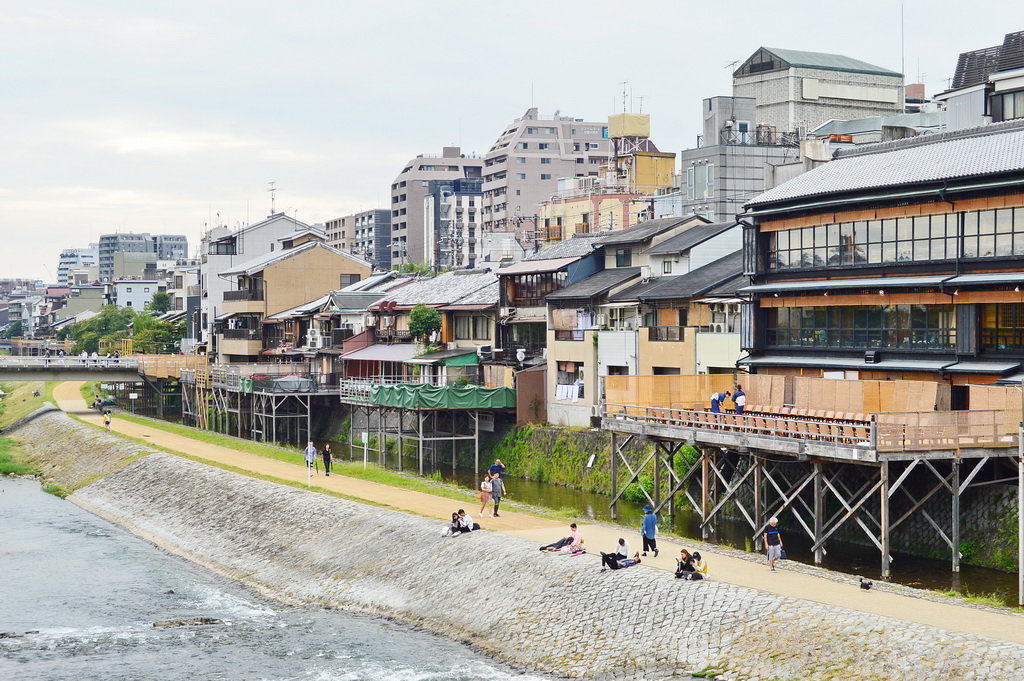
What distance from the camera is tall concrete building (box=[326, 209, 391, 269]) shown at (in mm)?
175250

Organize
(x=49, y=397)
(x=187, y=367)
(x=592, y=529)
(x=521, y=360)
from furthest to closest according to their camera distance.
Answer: (x=49, y=397)
(x=187, y=367)
(x=521, y=360)
(x=592, y=529)

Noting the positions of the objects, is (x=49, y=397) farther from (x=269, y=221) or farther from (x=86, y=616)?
(x=86, y=616)

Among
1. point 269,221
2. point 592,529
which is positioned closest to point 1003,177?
point 592,529

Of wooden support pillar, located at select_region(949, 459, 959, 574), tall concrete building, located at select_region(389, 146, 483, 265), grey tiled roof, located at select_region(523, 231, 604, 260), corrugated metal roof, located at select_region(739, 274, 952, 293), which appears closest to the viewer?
wooden support pillar, located at select_region(949, 459, 959, 574)

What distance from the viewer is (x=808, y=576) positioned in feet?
94.5

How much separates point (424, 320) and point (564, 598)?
39126 mm

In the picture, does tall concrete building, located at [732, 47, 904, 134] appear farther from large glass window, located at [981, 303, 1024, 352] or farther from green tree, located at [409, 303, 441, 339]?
large glass window, located at [981, 303, 1024, 352]

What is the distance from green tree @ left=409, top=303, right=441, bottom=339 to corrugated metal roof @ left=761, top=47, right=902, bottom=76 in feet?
119

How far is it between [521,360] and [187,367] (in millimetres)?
39383

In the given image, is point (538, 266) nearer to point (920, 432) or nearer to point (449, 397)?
point (449, 397)

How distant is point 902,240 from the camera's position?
127 feet

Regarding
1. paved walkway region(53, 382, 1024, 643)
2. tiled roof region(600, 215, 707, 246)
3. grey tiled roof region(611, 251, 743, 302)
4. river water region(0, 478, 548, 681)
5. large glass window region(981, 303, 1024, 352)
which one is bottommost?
river water region(0, 478, 548, 681)

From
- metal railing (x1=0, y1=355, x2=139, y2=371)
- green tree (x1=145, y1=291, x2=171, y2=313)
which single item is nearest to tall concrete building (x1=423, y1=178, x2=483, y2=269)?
green tree (x1=145, y1=291, x2=171, y2=313)

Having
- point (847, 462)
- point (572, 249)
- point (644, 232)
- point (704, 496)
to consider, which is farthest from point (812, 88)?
point (847, 462)
